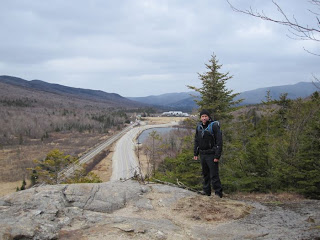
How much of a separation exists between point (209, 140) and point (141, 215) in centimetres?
274

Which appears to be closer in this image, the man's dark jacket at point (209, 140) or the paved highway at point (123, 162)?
the man's dark jacket at point (209, 140)

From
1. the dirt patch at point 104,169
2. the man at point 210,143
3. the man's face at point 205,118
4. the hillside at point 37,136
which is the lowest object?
the dirt patch at point 104,169

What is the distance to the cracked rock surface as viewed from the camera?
4.85 m

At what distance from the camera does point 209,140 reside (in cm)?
707

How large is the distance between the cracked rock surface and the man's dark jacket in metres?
1.34

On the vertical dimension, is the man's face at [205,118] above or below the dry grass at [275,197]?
above

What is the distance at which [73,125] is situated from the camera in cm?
11844

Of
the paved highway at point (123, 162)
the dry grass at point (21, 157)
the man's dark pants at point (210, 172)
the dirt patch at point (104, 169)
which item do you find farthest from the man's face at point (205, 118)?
the dry grass at point (21, 157)

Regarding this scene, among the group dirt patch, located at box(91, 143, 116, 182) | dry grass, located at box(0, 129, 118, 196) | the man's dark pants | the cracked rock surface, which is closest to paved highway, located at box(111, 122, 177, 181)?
dirt patch, located at box(91, 143, 116, 182)

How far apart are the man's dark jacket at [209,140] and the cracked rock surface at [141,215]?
4.41ft

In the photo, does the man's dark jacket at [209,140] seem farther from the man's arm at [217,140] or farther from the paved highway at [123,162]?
the paved highway at [123,162]

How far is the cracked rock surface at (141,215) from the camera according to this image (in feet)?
15.9

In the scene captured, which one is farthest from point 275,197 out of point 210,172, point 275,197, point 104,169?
point 104,169

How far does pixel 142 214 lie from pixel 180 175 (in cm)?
850
